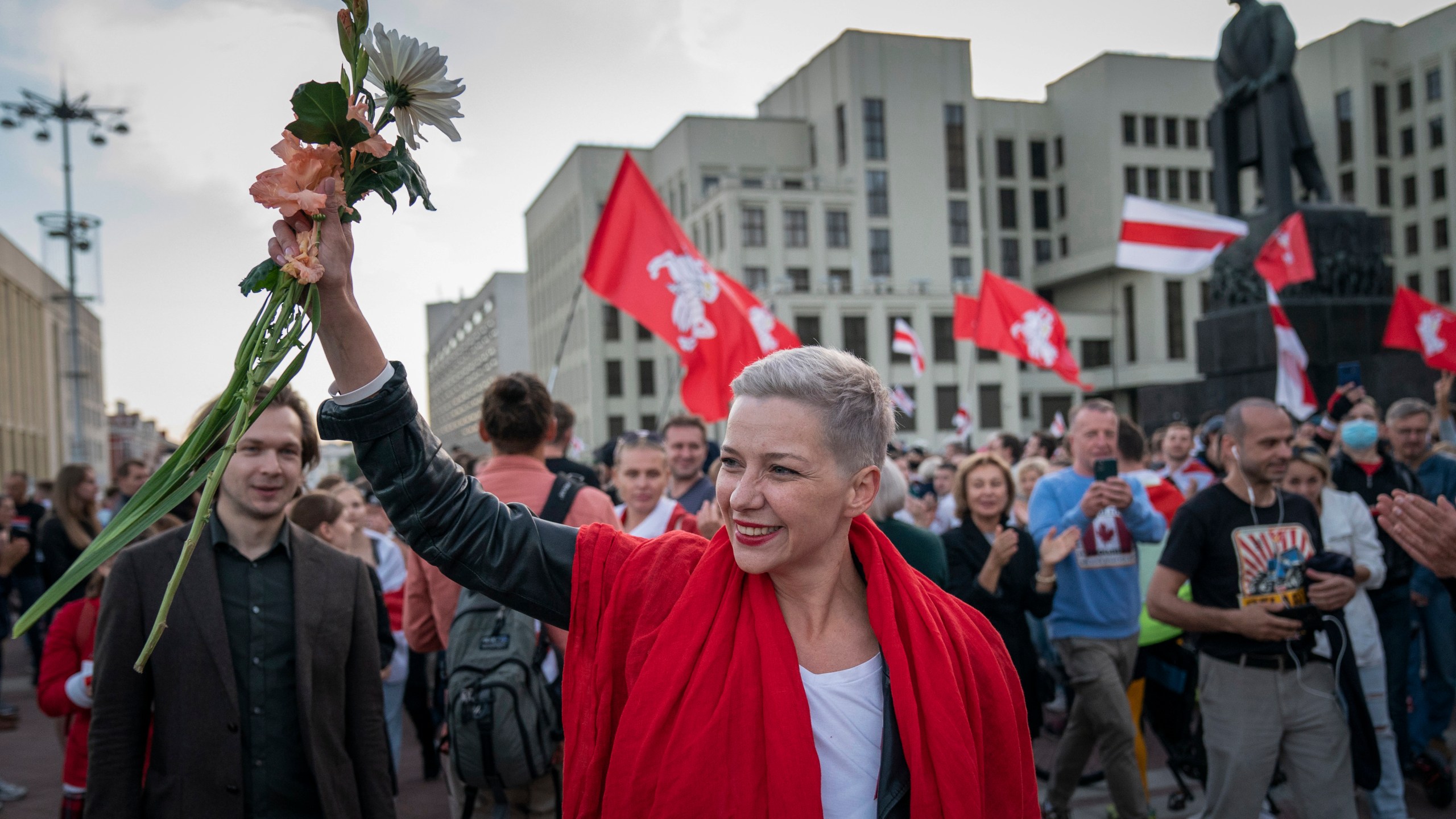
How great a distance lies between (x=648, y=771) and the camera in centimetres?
179

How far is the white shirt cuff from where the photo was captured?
1.81 metres

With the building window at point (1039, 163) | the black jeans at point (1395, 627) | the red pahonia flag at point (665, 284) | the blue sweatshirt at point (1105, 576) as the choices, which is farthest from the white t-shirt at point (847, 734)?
the building window at point (1039, 163)

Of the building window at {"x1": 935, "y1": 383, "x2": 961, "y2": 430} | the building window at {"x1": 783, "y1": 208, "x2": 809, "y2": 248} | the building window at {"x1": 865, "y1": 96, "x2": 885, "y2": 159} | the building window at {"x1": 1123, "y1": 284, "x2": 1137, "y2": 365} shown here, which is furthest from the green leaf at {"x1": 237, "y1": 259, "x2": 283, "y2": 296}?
the building window at {"x1": 1123, "y1": 284, "x2": 1137, "y2": 365}

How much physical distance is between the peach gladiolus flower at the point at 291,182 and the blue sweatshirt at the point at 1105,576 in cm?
441

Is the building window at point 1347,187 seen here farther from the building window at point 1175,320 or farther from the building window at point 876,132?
the building window at point 876,132

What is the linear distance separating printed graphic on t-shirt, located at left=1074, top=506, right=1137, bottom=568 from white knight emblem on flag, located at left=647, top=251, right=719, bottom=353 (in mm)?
3514

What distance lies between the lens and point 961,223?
59.3 metres

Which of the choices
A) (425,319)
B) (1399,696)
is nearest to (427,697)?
(1399,696)

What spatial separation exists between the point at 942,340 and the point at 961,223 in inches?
349

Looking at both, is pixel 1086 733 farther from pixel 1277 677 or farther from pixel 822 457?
pixel 822 457

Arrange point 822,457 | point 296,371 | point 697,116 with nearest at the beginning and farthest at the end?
1. point 296,371
2. point 822,457
3. point 697,116

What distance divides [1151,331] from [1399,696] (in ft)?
177

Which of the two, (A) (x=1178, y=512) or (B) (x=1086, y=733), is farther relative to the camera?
(B) (x=1086, y=733)

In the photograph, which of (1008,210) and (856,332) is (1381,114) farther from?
(856,332)
